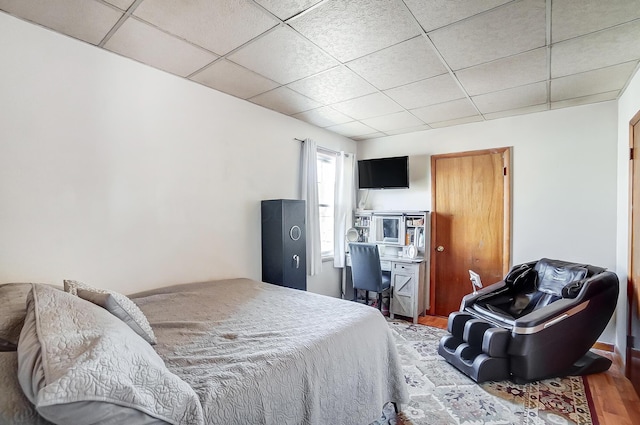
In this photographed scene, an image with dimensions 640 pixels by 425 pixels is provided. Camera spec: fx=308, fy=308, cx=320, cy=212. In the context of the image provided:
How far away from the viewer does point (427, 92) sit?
2.98 meters

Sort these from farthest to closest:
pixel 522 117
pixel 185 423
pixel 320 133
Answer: pixel 320 133 → pixel 522 117 → pixel 185 423

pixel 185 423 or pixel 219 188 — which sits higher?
pixel 219 188

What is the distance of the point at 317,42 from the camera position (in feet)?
6.94

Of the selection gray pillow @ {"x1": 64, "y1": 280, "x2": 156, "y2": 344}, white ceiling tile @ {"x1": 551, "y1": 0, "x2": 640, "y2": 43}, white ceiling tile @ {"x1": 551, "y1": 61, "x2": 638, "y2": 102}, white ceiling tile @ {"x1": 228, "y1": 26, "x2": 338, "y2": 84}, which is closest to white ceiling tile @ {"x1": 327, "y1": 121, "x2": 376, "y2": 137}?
white ceiling tile @ {"x1": 228, "y1": 26, "x2": 338, "y2": 84}

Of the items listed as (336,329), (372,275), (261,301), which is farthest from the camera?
(372,275)

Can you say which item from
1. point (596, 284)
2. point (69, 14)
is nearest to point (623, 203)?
point (596, 284)

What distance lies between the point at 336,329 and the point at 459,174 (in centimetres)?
317

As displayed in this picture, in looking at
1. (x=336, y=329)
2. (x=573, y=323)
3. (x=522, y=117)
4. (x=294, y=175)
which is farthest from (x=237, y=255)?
(x=522, y=117)

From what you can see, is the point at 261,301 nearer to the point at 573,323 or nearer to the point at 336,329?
the point at 336,329

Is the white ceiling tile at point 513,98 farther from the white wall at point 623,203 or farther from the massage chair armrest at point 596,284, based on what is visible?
the massage chair armrest at point 596,284

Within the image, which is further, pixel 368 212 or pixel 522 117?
pixel 368 212

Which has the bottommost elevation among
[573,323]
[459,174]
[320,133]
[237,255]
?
[573,323]

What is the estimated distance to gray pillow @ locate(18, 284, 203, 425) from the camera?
2.68ft

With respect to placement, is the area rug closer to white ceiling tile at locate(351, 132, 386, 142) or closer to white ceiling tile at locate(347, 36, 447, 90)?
white ceiling tile at locate(347, 36, 447, 90)
